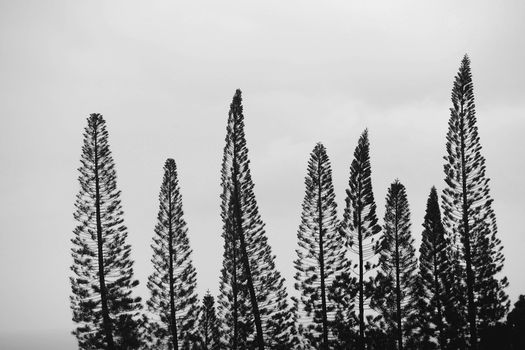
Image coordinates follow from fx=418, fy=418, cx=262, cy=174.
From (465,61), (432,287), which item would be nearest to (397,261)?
(432,287)

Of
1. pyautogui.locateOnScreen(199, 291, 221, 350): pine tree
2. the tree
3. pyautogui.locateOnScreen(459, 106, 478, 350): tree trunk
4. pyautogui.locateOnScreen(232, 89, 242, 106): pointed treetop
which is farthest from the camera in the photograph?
pyautogui.locateOnScreen(199, 291, 221, 350): pine tree

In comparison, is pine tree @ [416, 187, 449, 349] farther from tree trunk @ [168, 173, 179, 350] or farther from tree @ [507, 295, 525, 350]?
tree trunk @ [168, 173, 179, 350]

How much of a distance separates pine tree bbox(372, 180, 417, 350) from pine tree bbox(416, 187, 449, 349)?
2.40 feet

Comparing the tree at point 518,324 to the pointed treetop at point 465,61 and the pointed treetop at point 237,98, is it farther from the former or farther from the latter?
the pointed treetop at point 237,98

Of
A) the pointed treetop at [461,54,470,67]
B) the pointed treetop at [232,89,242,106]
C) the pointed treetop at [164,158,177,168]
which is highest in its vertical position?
the pointed treetop at [461,54,470,67]

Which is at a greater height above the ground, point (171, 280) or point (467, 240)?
point (467, 240)

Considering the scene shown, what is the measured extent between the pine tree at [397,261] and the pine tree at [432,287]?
0.73 m

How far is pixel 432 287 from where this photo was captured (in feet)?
84.1

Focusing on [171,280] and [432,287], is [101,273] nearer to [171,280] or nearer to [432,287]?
[171,280]

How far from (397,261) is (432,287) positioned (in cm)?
285

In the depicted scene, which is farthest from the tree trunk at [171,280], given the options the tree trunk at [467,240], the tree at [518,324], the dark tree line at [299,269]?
the tree at [518,324]

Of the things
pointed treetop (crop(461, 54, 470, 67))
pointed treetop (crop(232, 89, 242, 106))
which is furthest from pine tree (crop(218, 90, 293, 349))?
pointed treetop (crop(461, 54, 470, 67))

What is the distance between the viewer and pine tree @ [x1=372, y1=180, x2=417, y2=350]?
2397 cm

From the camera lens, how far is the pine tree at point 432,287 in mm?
25125
